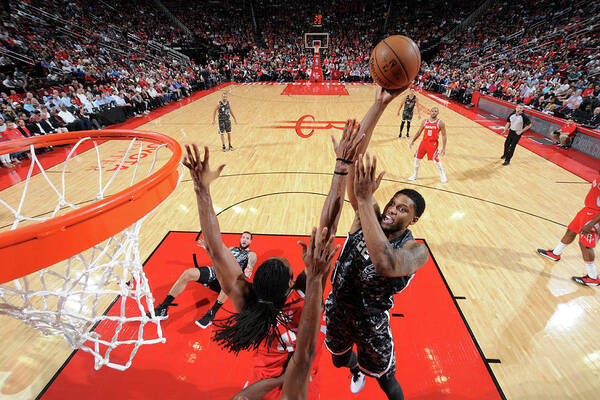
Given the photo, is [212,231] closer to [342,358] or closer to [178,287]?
[342,358]

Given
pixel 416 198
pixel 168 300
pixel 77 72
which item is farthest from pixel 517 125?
pixel 77 72

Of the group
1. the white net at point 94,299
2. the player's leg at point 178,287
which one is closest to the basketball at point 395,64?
the white net at point 94,299

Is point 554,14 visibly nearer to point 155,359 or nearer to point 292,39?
point 292,39

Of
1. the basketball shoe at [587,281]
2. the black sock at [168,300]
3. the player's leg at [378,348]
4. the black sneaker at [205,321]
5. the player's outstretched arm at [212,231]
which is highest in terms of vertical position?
the player's outstretched arm at [212,231]

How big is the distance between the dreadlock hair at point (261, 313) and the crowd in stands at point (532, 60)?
11.1m

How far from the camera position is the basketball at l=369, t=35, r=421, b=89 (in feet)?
7.23

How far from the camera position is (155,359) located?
281 cm

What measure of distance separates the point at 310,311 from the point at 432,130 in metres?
5.60

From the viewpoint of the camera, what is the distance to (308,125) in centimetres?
1073

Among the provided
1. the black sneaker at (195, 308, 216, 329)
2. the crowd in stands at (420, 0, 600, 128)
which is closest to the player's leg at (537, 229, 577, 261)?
the black sneaker at (195, 308, 216, 329)

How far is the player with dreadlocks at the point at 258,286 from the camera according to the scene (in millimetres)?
1452

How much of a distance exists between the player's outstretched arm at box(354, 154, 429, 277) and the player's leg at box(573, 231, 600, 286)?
11.3ft

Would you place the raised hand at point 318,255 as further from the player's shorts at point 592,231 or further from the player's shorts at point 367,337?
the player's shorts at point 592,231

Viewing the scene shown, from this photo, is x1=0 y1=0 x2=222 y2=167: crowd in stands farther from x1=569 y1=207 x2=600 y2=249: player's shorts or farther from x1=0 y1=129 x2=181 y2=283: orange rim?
x1=569 y1=207 x2=600 y2=249: player's shorts
